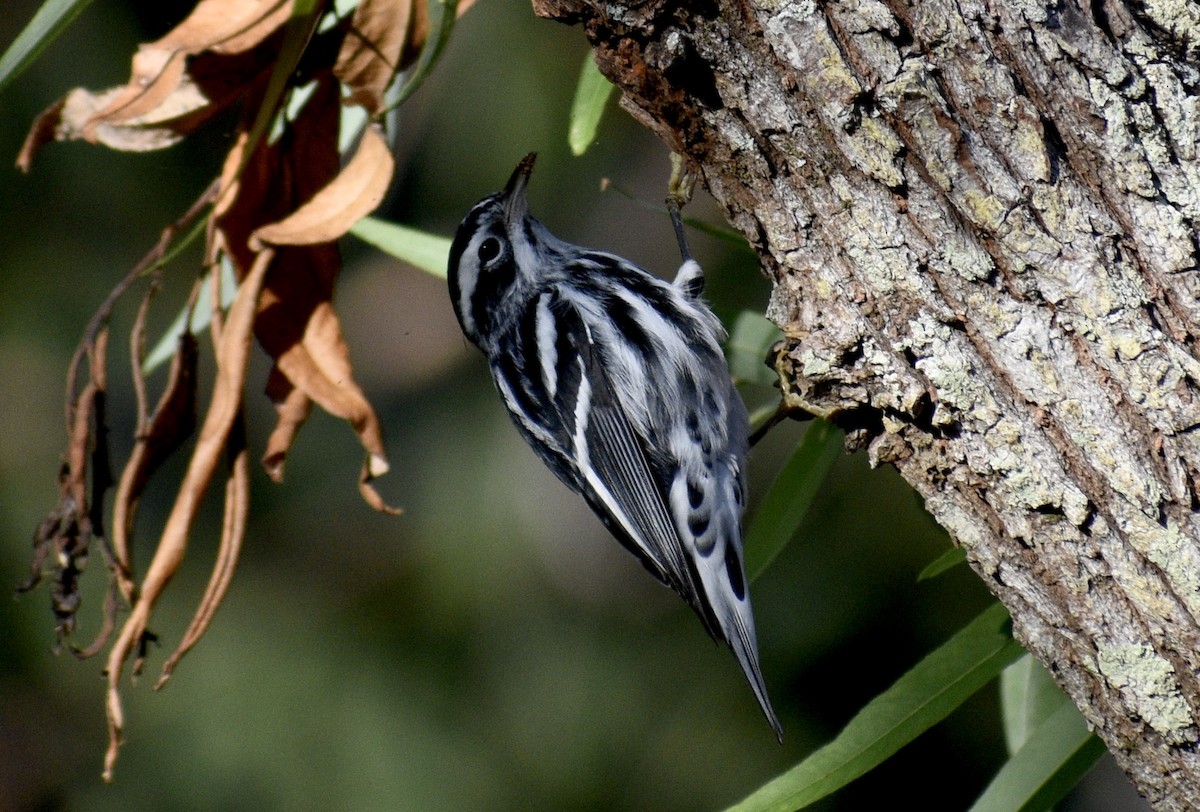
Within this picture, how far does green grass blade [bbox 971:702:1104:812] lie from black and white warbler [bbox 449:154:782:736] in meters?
0.60

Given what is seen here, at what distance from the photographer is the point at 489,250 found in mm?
2486

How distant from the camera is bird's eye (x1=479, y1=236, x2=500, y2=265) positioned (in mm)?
2461

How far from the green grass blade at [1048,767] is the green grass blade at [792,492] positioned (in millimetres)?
530

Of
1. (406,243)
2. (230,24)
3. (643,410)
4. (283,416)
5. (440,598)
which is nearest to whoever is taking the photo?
(230,24)

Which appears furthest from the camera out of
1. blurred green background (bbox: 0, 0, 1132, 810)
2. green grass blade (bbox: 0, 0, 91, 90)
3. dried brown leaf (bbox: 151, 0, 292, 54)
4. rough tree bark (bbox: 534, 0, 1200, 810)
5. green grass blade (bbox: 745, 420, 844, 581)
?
blurred green background (bbox: 0, 0, 1132, 810)

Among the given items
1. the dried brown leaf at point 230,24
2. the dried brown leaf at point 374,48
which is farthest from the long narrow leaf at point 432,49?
the dried brown leaf at point 230,24

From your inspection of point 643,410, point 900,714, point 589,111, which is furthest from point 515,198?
point 900,714

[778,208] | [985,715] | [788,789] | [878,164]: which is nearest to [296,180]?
[778,208]

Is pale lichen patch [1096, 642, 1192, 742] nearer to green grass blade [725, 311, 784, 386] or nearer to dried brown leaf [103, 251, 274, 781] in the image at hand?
green grass blade [725, 311, 784, 386]

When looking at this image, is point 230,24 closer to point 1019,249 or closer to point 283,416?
point 283,416

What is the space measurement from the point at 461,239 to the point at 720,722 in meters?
1.96

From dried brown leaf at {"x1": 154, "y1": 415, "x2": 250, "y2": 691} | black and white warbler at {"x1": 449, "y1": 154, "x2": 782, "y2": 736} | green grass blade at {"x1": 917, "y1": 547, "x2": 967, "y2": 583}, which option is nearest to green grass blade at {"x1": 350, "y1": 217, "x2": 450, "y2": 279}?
black and white warbler at {"x1": 449, "y1": 154, "x2": 782, "y2": 736}

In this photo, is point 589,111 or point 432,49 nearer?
point 432,49

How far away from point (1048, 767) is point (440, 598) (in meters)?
2.46
